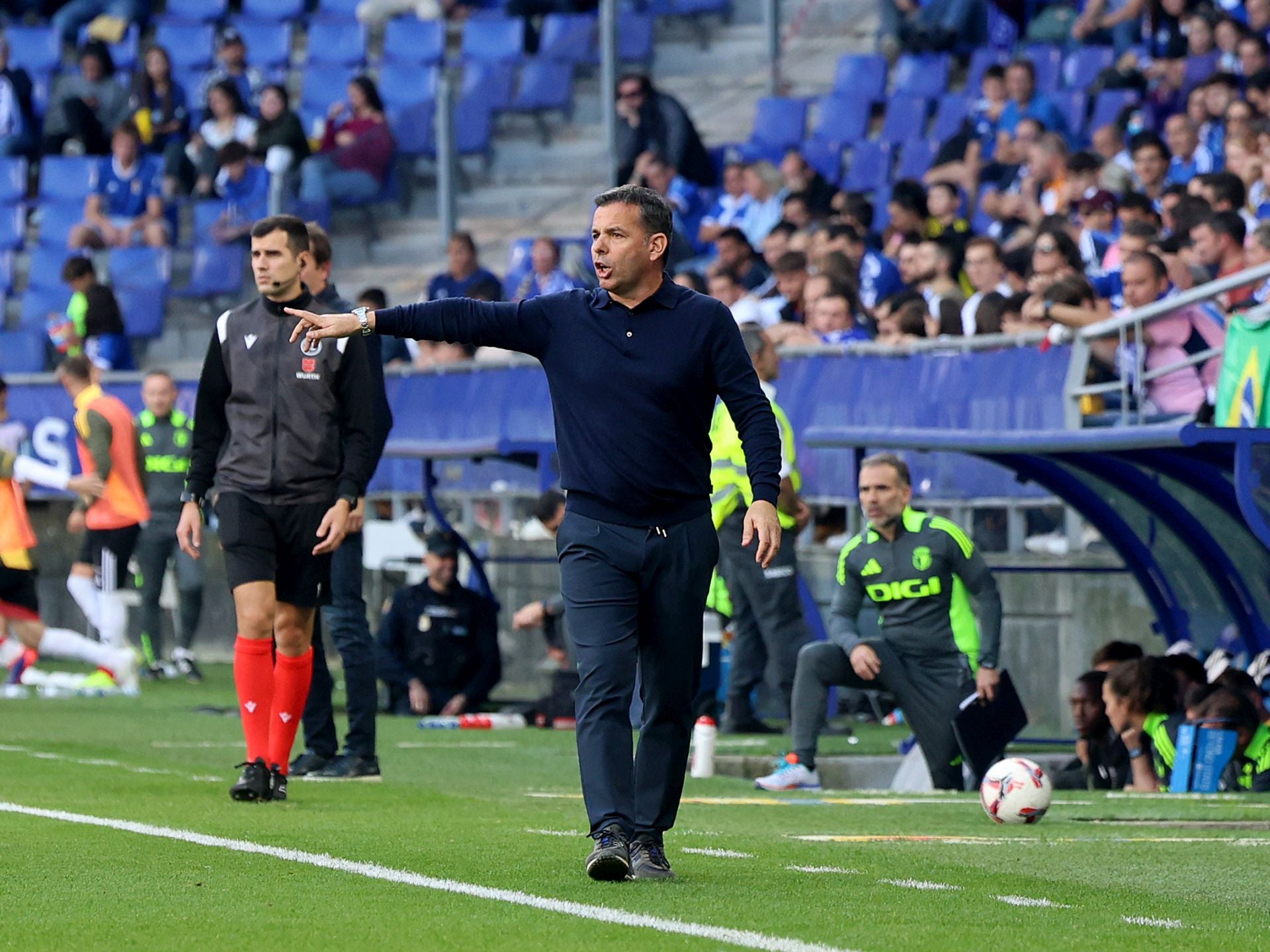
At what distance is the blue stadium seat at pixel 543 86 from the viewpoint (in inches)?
992

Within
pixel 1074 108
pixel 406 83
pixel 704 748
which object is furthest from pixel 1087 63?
pixel 704 748

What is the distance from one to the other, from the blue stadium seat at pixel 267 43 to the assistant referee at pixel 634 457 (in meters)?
20.9

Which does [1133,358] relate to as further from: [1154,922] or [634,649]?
[1154,922]

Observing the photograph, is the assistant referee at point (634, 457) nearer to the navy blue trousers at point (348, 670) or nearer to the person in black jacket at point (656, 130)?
the navy blue trousers at point (348, 670)

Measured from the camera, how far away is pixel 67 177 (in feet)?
85.8

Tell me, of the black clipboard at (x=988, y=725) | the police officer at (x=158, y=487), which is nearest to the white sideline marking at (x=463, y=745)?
the black clipboard at (x=988, y=725)

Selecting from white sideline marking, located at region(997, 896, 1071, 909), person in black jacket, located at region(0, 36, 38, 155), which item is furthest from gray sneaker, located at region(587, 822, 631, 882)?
person in black jacket, located at region(0, 36, 38, 155)

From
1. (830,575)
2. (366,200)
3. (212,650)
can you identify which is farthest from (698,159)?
(830,575)

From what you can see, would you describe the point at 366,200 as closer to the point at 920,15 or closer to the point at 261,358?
the point at 920,15

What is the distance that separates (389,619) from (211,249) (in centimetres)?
918

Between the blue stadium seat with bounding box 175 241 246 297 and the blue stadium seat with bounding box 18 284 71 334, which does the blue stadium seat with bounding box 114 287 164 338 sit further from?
the blue stadium seat with bounding box 18 284 71 334

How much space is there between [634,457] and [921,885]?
1439 mm

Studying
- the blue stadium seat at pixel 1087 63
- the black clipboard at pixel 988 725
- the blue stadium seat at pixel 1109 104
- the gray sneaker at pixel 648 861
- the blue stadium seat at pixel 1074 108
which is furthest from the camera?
the blue stadium seat at pixel 1087 63

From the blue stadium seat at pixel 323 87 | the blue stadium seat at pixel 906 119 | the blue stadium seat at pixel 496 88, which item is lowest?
the blue stadium seat at pixel 906 119
